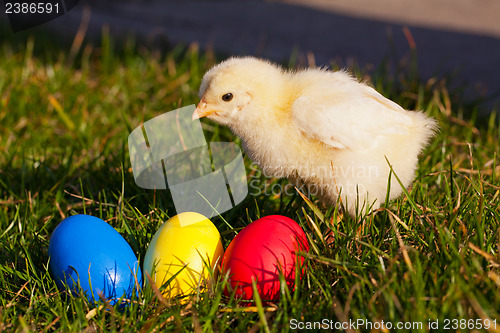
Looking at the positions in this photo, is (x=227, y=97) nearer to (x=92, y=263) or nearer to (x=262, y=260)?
(x=262, y=260)

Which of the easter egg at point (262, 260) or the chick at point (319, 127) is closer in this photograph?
the easter egg at point (262, 260)

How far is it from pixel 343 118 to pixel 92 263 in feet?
3.44

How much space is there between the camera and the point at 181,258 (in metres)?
1.82

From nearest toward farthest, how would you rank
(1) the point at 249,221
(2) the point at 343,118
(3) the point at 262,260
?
(3) the point at 262,260, (2) the point at 343,118, (1) the point at 249,221

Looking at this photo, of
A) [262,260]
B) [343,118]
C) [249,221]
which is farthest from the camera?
[249,221]

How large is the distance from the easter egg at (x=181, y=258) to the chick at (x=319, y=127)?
0.41 meters

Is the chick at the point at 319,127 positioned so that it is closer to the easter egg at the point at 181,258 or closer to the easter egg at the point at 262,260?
the easter egg at the point at 262,260

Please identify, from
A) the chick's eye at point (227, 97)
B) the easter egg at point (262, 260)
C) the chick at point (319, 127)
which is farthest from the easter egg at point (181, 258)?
the chick's eye at point (227, 97)

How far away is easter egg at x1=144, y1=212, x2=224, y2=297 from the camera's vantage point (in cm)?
180

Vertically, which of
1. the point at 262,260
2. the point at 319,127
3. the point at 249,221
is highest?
the point at 319,127

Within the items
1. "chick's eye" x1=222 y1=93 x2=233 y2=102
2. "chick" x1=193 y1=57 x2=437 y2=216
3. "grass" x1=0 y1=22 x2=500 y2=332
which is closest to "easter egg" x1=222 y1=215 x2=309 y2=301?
"grass" x1=0 y1=22 x2=500 y2=332

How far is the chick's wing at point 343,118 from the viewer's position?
1879mm

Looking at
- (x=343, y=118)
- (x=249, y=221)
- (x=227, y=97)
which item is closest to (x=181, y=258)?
(x=249, y=221)

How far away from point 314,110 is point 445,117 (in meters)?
1.61
